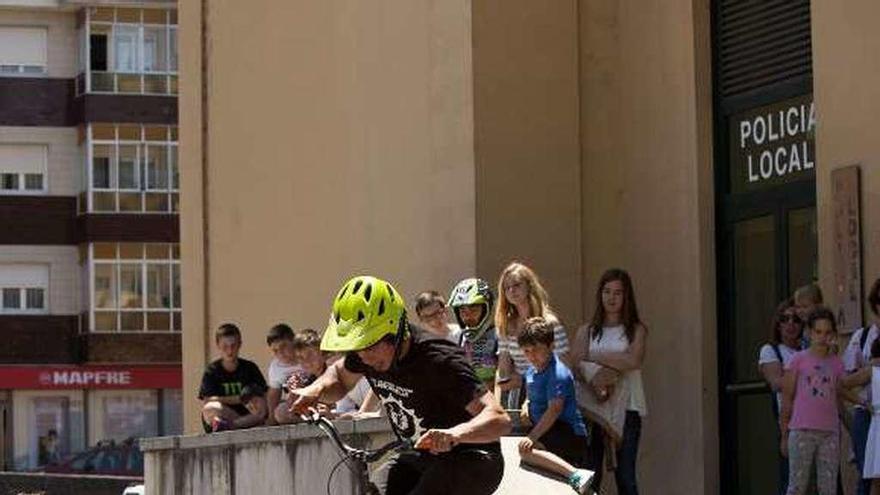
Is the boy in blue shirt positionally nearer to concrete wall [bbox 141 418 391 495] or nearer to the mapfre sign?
concrete wall [bbox 141 418 391 495]

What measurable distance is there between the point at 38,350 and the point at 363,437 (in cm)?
4836

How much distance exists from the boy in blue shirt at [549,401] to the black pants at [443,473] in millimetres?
2862

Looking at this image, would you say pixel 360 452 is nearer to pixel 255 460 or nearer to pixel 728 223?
pixel 255 460

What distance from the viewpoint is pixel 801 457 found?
1375 centimetres

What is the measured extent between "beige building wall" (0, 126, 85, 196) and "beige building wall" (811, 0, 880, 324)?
48.2 metres

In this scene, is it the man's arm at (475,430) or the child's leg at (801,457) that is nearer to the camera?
the man's arm at (475,430)

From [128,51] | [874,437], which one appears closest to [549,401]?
[874,437]

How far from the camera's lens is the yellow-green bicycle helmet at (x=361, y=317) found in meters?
9.77

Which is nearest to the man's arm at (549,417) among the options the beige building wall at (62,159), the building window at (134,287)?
the building window at (134,287)

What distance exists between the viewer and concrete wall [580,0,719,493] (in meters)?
17.1

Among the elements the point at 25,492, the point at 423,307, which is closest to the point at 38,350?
the point at 25,492

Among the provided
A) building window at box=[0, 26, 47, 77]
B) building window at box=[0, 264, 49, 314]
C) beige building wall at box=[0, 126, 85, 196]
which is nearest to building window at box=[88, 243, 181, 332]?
building window at box=[0, 264, 49, 314]

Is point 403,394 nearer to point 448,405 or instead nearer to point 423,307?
point 448,405

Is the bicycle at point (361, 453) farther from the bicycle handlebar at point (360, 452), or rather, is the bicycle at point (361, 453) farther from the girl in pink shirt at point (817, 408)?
the girl in pink shirt at point (817, 408)
